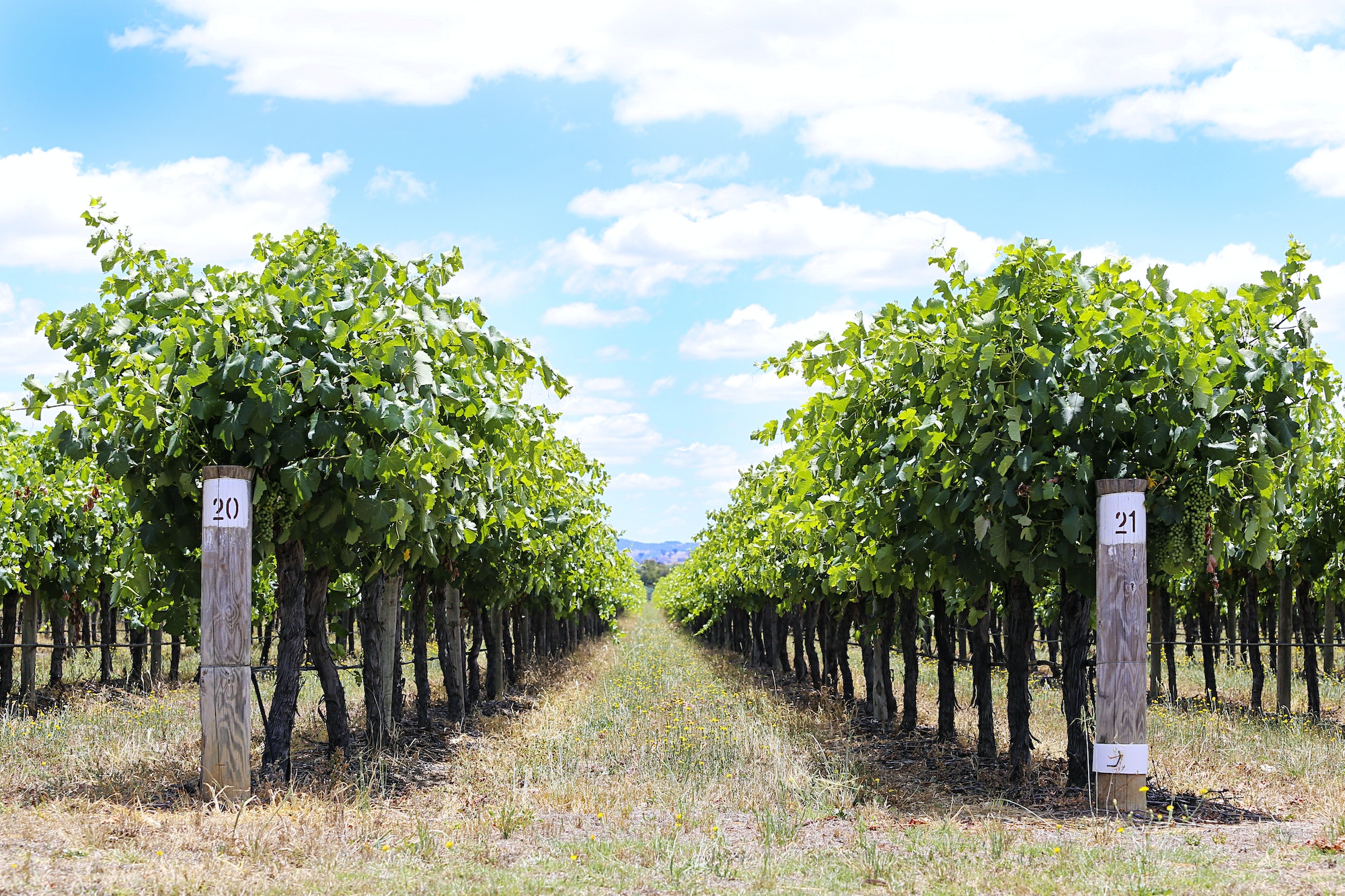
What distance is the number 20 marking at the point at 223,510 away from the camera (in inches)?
262

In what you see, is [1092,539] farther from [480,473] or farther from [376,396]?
[376,396]

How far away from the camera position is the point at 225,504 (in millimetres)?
6660

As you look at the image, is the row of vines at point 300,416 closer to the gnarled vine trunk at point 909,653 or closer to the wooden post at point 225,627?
the wooden post at point 225,627

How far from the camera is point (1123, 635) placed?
6969 millimetres

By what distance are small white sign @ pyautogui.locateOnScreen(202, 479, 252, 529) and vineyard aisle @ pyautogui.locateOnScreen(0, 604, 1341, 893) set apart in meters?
1.73

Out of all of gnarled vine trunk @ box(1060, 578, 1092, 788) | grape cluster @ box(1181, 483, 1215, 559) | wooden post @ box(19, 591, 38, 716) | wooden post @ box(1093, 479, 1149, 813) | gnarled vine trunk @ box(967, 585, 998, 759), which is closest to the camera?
wooden post @ box(1093, 479, 1149, 813)

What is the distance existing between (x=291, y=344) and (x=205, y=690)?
228cm

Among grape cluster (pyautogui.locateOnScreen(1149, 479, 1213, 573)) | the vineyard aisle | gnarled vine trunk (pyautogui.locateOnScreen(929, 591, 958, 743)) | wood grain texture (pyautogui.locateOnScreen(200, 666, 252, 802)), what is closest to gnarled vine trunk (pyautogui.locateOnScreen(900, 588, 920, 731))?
gnarled vine trunk (pyautogui.locateOnScreen(929, 591, 958, 743))

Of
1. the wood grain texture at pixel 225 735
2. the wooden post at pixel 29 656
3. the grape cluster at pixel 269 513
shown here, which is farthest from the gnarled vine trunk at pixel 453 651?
the wood grain texture at pixel 225 735

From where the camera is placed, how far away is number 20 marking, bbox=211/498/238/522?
21.9ft

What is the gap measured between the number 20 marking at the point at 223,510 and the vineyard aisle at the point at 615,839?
69.4 inches

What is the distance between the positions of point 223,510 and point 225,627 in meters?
0.74

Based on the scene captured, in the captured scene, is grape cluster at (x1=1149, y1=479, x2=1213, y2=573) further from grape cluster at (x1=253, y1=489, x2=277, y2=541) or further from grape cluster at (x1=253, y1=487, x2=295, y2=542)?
grape cluster at (x1=253, y1=489, x2=277, y2=541)

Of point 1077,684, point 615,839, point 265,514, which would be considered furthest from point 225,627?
point 1077,684
